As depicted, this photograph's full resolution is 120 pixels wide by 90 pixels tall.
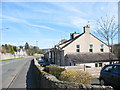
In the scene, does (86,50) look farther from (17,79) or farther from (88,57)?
(17,79)

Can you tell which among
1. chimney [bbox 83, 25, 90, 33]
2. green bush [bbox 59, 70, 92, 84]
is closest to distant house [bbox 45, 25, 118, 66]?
chimney [bbox 83, 25, 90, 33]

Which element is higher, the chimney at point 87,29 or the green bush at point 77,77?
the chimney at point 87,29

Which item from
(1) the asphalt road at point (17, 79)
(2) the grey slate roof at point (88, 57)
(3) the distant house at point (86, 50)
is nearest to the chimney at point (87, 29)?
(3) the distant house at point (86, 50)

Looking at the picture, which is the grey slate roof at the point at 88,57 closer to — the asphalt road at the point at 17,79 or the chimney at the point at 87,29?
the chimney at the point at 87,29

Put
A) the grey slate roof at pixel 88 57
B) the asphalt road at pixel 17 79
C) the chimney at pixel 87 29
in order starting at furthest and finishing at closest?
the chimney at pixel 87 29 → the grey slate roof at pixel 88 57 → the asphalt road at pixel 17 79

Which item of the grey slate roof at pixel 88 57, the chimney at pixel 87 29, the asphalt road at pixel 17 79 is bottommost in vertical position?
the asphalt road at pixel 17 79

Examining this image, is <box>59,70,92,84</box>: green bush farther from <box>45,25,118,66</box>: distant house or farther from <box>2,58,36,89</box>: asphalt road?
<box>45,25,118,66</box>: distant house

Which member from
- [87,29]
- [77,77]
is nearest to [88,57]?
[87,29]

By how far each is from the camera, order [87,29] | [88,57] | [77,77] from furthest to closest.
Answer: [87,29], [88,57], [77,77]

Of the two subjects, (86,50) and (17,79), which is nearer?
(17,79)

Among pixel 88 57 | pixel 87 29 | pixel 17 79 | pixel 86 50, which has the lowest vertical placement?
pixel 17 79

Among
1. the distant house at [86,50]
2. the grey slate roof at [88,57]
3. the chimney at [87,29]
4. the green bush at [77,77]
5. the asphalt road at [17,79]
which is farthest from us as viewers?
the chimney at [87,29]

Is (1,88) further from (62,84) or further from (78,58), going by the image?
(78,58)

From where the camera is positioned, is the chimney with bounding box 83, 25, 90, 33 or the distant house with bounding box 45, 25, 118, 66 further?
the chimney with bounding box 83, 25, 90, 33
